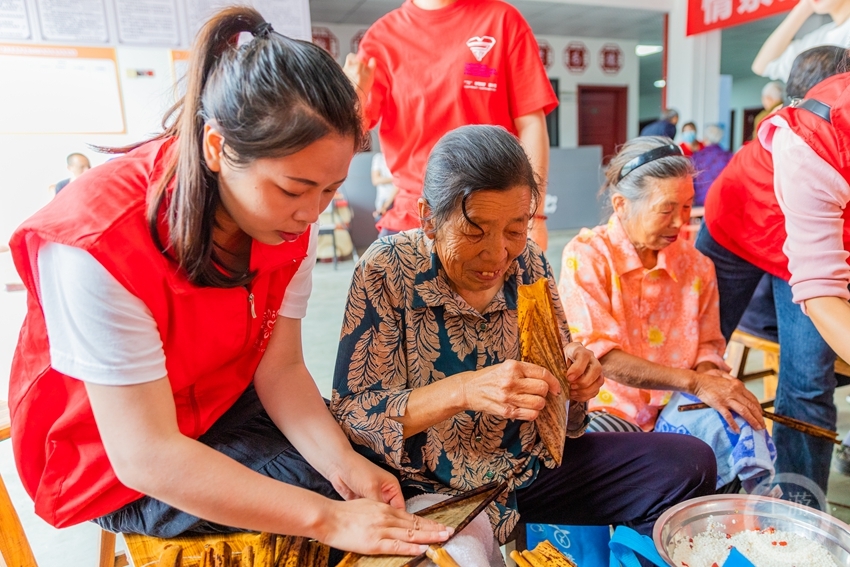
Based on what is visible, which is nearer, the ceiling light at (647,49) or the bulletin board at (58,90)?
the bulletin board at (58,90)

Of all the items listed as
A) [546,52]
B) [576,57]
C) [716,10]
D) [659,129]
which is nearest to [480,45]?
[659,129]

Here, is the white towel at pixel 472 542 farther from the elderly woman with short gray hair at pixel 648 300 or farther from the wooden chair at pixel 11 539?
the wooden chair at pixel 11 539

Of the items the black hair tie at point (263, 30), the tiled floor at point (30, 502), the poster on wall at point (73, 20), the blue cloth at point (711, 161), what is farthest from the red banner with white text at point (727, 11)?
the black hair tie at point (263, 30)

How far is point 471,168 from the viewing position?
1091 mm

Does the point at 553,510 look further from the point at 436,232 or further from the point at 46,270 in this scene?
the point at 46,270

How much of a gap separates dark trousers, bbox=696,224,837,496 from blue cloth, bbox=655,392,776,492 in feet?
1.03

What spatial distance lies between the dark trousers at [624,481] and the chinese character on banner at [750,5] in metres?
6.66

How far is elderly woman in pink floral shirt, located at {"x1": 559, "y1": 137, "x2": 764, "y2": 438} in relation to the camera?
1546 millimetres

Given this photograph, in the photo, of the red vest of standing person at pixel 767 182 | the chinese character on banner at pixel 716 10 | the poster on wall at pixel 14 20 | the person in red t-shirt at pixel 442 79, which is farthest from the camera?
the chinese character on banner at pixel 716 10

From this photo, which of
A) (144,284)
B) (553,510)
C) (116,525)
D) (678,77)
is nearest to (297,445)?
(116,525)

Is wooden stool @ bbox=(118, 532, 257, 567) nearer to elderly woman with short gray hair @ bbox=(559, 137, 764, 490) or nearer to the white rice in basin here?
the white rice in basin

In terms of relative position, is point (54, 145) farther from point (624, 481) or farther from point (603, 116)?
point (603, 116)

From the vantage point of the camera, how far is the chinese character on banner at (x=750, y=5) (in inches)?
248

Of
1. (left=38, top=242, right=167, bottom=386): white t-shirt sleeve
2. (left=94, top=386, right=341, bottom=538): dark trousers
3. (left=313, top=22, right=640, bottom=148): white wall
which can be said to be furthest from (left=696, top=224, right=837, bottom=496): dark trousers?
(left=313, top=22, right=640, bottom=148): white wall
